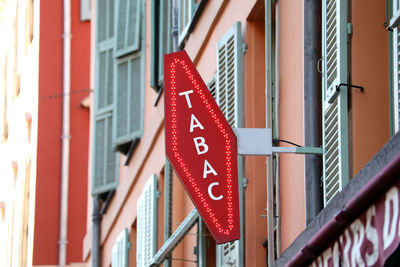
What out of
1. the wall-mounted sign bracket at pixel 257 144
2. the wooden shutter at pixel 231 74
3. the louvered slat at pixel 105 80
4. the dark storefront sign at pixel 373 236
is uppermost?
the louvered slat at pixel 105 80

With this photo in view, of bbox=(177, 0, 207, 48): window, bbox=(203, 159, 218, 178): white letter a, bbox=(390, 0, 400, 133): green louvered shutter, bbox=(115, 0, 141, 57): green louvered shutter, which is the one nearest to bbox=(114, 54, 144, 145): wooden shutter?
bbox=(115, 0, 141, 57): green louvered shutter

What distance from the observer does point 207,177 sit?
8.91 m

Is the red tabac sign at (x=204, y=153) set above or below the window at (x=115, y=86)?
below

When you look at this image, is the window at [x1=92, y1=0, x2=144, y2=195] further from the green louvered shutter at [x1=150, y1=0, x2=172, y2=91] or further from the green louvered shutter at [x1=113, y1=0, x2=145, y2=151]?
the green louvered shutter at [x1=150, y1=0, x2=172, y2=91]

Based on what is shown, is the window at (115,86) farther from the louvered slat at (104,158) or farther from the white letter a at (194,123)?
the white letter a at (194,123)

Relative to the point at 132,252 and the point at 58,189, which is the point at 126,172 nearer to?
the point at 132,252

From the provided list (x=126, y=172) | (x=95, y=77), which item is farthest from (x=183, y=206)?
(x=95, y=77)

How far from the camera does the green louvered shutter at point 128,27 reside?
17078 millimetres

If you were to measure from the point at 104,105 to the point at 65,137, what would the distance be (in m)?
5.30

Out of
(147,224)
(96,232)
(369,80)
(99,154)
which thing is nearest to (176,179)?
(147,224)

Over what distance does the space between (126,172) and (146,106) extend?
1337mm

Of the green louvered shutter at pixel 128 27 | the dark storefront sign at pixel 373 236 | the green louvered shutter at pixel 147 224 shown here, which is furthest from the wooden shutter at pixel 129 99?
the dark storefront sign at pixel 373 236

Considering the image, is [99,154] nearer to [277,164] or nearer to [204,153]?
[277,164]

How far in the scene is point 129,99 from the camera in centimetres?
1727
